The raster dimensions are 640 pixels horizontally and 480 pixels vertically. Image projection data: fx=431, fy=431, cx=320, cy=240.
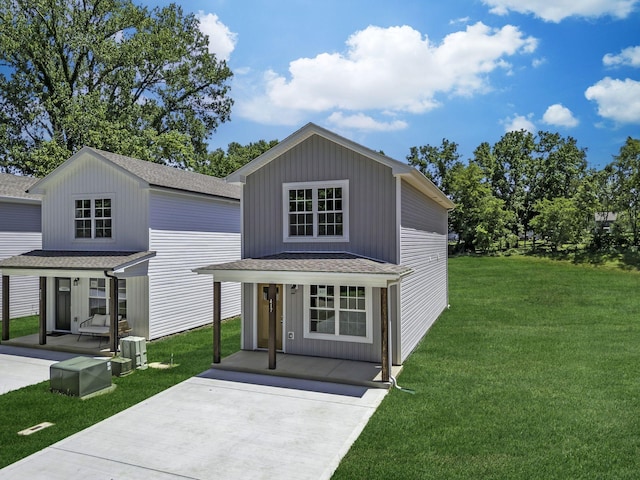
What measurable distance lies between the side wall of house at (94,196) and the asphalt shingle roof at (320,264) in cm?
466

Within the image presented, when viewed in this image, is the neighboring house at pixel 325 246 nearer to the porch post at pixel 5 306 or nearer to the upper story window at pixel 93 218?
the upper story window at pixel 93 218

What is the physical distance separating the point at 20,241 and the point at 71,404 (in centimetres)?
1335

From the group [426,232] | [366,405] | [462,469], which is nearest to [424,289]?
[426,232]

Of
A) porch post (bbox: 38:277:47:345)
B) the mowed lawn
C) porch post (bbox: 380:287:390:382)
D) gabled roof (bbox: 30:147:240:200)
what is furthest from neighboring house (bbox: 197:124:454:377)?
porch post (bbox: 38:277:47:345)

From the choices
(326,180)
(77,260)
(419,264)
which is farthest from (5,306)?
(419,264)

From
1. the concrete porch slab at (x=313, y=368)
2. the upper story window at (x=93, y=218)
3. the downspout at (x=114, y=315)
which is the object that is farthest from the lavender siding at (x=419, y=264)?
the upper story window at (x=93, y=218)

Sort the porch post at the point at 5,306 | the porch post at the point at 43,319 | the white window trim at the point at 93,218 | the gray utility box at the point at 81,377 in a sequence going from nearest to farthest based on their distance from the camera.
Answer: the gray utility box at the point at 81,377 → the porch post at the point at 43,319 → the porch post at the point at 5,306 → the white window trim at the point at 93,218

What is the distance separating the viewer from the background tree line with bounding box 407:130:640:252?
119 feet

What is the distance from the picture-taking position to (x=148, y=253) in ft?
46.7

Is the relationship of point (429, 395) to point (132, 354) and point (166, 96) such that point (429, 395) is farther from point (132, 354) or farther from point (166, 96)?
point (166, 96)

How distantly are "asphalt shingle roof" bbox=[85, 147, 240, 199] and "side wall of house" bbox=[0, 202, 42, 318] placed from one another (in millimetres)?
5800

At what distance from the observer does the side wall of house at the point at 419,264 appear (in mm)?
11930

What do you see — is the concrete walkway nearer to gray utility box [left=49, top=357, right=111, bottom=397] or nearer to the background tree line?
gray utility box [left=49, top=357, right=111, bottom=397]

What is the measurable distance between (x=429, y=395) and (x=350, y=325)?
3054 millimetres
